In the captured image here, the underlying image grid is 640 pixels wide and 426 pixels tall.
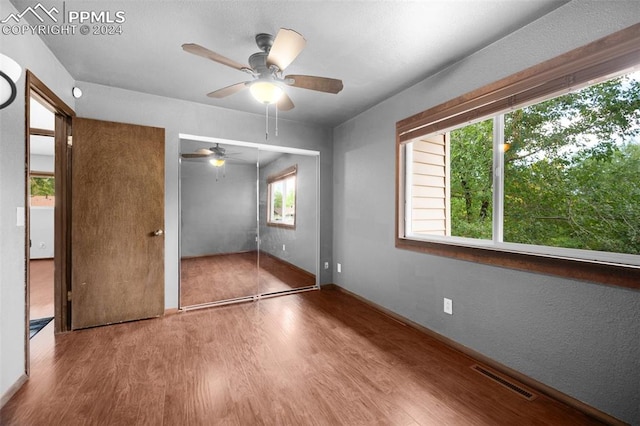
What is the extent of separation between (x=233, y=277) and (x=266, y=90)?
2711 millimetres

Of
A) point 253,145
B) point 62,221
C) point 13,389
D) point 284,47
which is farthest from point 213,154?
point 13,389

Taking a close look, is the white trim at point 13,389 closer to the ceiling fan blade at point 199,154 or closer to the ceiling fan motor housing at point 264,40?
the ceiling fan blade at point 199,154

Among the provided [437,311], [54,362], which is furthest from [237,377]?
[437,311]

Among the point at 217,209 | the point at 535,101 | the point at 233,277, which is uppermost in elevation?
the point at 535,101

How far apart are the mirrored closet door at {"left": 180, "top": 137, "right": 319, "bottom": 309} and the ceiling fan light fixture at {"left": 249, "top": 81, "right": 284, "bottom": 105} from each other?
5.52ft

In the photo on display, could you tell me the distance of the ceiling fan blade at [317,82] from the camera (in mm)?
2045

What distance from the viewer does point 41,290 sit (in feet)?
12.8

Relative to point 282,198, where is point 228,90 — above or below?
above

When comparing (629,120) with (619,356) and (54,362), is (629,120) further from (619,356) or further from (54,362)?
(54,362)

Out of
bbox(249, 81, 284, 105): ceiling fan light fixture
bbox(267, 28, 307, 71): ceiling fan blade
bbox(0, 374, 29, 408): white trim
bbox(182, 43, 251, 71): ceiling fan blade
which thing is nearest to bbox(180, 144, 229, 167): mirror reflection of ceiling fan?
bbox(249, 81, 284, 105): ceiling fan light fixture

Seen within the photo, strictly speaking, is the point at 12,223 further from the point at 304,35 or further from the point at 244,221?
the point at 304,35

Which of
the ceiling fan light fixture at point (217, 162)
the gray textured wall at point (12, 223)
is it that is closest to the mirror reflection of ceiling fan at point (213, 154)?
the ceiling fan light fixture at point (217, 162)

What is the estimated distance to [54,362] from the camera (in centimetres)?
212

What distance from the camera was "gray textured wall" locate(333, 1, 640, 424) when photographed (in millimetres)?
1510
